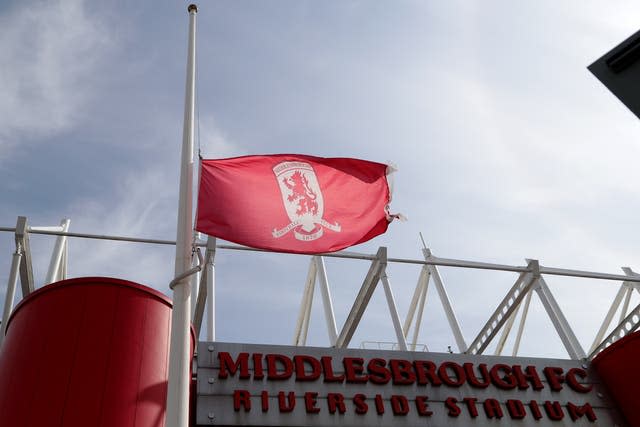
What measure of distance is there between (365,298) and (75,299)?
341 inches

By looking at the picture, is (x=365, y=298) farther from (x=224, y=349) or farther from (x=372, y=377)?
(x=224, y=349)

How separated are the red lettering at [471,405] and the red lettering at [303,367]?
3.32 m

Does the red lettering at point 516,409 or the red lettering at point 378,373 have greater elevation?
the red lettering at point 378,373

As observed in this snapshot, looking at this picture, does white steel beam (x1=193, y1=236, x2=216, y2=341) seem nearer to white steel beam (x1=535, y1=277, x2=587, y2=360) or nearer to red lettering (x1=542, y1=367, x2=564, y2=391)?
red lettering (x1=542, y1=367, x2=564, y2=391)

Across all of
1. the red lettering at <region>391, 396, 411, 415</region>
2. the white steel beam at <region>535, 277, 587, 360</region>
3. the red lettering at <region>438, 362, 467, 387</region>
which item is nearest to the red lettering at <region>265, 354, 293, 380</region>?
the red lettering at <region>391, 396, 411, 415</region>

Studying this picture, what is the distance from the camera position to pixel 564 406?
13883 millimetres

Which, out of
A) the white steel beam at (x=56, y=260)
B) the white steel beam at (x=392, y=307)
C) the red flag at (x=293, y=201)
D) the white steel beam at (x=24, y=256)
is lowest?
the red flag at (x=293, y=201)

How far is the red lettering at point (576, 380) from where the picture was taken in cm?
1426

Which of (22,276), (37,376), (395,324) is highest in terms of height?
(22,276)

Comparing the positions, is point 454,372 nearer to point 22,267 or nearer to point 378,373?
point 378,373

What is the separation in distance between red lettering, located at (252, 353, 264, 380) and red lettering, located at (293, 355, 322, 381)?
2.46 feet

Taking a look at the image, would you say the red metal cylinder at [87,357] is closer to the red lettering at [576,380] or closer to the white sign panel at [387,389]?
the white sign panel at [387,389]

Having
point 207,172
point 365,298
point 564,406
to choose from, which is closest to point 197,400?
point 207,172

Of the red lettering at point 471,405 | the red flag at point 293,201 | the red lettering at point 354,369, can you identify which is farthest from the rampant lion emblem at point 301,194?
the red lettering at point 471,405
